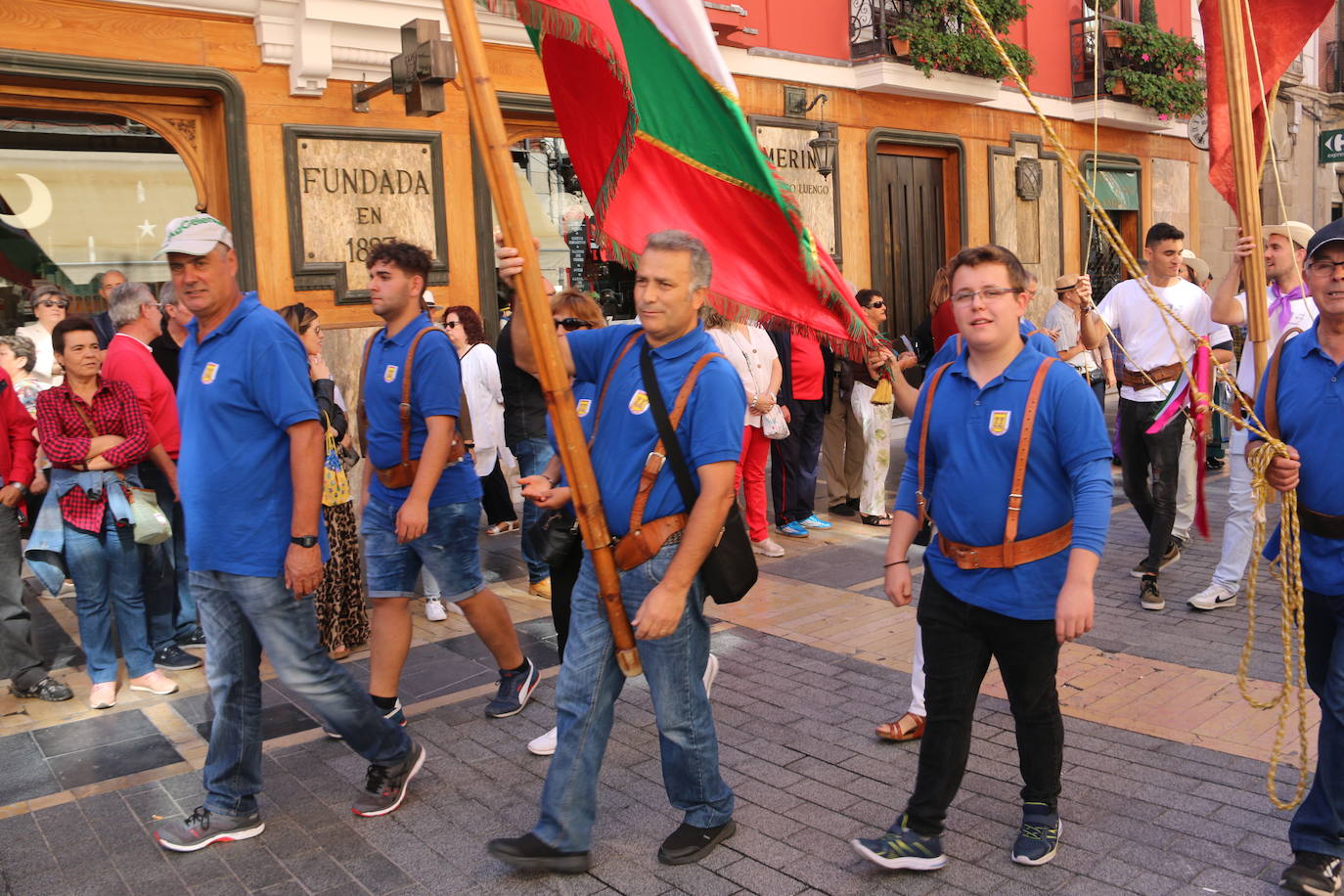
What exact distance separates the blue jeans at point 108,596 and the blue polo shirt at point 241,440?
2.07 metres

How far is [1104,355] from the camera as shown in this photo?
9.78m

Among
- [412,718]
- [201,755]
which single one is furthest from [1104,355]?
[201,755]

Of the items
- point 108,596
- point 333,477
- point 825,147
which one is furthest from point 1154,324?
point 825,147

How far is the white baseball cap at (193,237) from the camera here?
12.5 ft

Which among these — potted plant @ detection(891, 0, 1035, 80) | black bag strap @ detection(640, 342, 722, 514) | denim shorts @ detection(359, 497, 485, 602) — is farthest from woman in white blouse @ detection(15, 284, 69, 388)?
potted plant @ detection(891, 0, 1035, 80)

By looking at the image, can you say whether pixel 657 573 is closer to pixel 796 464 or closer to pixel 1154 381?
pixel 1154 381

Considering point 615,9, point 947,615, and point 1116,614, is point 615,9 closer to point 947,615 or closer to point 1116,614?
point 947,615

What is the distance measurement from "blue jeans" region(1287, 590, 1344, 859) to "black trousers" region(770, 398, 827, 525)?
561 cm

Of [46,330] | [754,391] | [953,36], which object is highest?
[953,36]

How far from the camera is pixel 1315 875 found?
3357mm

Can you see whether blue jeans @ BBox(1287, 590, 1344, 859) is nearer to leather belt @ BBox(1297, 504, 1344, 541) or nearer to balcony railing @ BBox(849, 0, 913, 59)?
leather belt @ BBox(1297, 504, 1344, 541)

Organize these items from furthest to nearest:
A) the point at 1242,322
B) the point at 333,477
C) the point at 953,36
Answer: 1. the point at 953,36
2. the point at 1242,322
3. the point at 333,477

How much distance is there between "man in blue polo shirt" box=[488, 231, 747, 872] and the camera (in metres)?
3.45

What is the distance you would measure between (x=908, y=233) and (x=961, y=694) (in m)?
12.2
